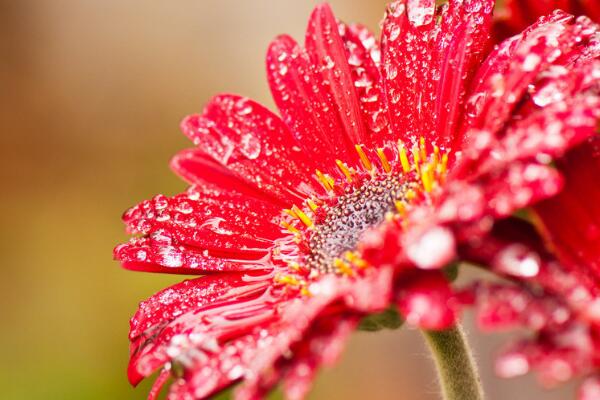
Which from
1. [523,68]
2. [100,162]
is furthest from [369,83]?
[100,162]

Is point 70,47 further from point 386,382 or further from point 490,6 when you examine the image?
point 490,6

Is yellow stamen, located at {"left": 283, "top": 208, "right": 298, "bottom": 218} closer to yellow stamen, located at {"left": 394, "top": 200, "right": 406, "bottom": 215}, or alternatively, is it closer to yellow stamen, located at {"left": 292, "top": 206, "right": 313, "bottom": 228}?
yellow stamen, located at {"left": 292, "top": 206, "right": 313, "bottom": 228}

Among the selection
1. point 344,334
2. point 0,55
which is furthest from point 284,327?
point 0,55

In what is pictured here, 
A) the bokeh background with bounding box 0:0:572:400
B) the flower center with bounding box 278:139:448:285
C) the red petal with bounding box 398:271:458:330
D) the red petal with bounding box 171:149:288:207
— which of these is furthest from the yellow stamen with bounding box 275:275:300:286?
the bokeh background with bounding box 0:0:572:400

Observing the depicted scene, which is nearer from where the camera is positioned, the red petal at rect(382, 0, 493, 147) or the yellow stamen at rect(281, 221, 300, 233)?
the red petal at rect(382, 0, 493, 147)

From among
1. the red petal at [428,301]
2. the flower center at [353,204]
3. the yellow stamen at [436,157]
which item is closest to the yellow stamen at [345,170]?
the flower center at [353,204]

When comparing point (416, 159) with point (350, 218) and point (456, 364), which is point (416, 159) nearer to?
point (350, 218)
